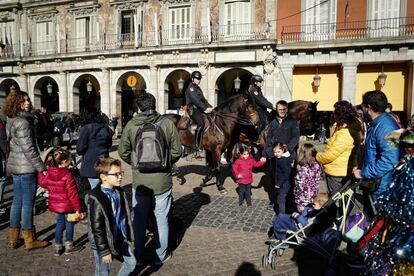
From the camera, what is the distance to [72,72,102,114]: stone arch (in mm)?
23812

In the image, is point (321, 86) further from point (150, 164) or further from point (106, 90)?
point (150, 164)

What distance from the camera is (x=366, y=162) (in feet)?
13.0

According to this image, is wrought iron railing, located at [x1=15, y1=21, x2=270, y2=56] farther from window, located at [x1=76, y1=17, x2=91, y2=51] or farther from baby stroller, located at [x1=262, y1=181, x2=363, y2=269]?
baby stroller, located at [x1=262, y1=181, x2=363, y2=269]

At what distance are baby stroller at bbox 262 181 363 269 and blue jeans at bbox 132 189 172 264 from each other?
4.31 ft

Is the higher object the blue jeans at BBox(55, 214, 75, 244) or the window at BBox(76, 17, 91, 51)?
the window at BBox(76, 17, 91, 51)

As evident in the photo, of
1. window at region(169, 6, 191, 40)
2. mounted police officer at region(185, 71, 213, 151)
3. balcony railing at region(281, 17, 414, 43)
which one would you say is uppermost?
window at region(169, 6, 191, 40)

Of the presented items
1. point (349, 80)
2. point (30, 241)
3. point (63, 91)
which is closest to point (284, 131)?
point (30, 241)

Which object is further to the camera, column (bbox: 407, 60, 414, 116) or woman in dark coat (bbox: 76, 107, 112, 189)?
column (bbox: 407, 60, 414, 116)

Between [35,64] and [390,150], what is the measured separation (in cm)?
2649

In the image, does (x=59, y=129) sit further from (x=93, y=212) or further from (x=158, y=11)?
(x=93, y=212)

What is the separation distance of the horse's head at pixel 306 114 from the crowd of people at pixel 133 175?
3.60 m

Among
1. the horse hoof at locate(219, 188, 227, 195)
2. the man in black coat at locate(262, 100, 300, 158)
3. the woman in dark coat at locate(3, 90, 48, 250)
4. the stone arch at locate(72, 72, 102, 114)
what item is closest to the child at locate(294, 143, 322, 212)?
the man in black coat at locate(262, 100, 300, 158)

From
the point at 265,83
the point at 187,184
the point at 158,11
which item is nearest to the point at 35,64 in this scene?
the point at 158,11

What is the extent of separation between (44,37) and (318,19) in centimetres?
1972
